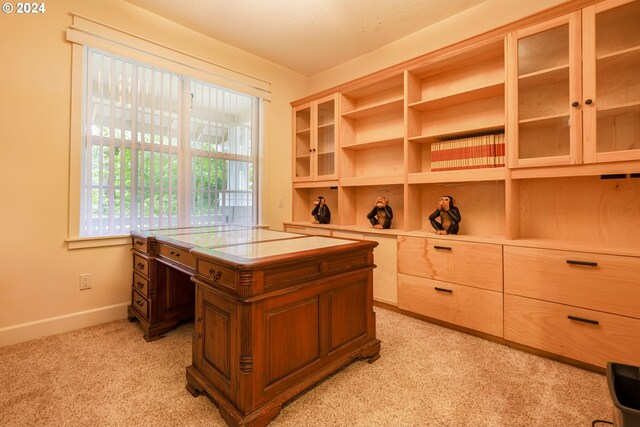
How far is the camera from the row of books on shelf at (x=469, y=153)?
220 centimetres

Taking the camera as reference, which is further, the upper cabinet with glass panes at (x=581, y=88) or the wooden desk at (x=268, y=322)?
the upper cabinet with glass panes at (x=581, y=88)

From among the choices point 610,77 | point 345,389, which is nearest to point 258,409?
point 345,389

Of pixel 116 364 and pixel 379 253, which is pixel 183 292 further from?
pixel 379 253

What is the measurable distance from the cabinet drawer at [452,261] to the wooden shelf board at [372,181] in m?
0.57

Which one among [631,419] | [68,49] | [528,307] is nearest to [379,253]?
[528,307]

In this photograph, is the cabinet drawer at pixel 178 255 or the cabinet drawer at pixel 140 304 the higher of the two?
the cabinet drawer at pixel 178 255

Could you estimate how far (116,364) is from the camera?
1756 mm

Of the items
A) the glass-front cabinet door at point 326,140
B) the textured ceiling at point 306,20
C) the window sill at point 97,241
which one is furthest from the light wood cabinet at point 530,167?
the window sill at point 97,241

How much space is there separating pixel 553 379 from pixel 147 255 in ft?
8.94

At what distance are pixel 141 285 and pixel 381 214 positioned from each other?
2225 millimetres

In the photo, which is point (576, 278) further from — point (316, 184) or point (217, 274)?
point (316, 184)

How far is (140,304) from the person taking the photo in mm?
2264

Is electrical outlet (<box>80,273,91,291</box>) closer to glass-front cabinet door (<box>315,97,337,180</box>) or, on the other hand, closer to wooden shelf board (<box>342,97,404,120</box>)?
glass-front cabinet door (<box>315,97,337,180</box>)

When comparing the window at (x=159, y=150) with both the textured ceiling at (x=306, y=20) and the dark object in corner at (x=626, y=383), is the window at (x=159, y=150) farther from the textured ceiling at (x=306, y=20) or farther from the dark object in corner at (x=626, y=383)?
the dark object in corner at (x=626, y=383)
